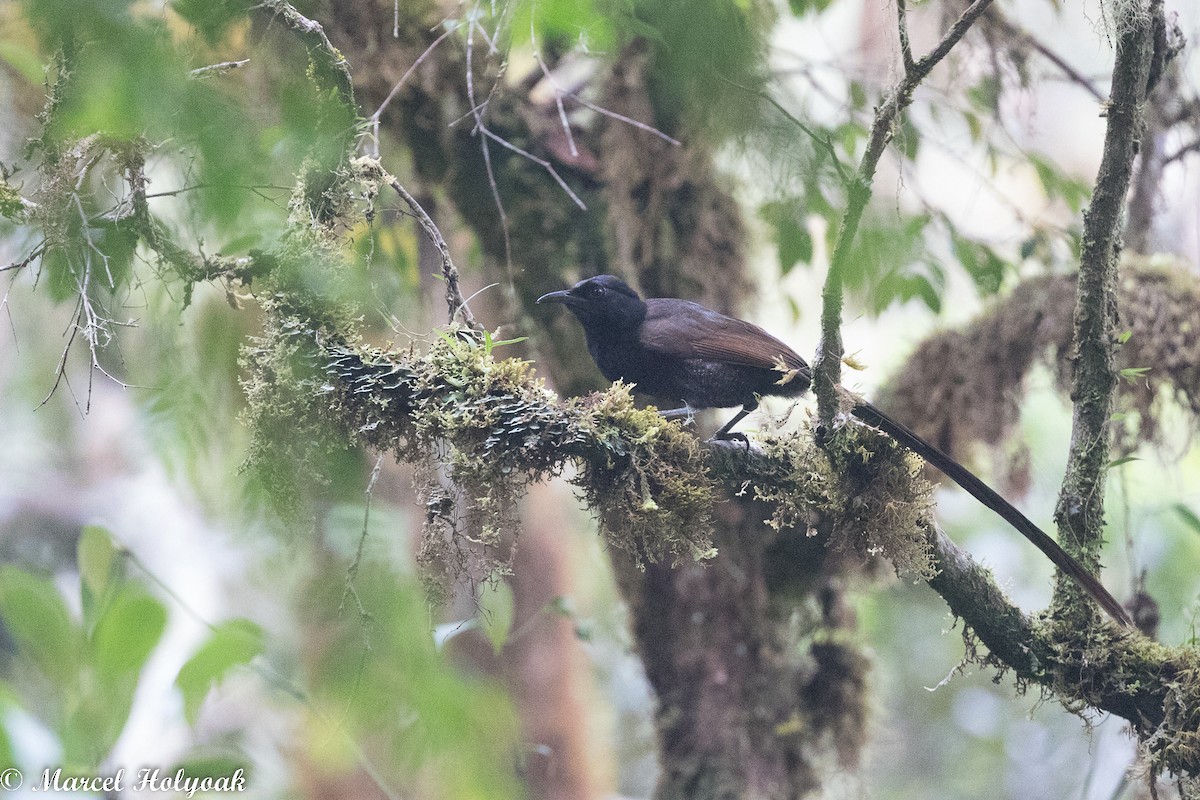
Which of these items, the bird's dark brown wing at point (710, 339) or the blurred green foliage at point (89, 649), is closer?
the blurred green foliage at point (89, 649)

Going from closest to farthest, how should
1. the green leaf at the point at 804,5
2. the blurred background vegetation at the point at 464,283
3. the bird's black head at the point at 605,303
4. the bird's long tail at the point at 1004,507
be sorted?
1. the blurred background vegetation at the point at 464,283
2. the bird's long tail at the point at 1004,507
3. the bird's black head at the point at 605,303
4. the green leaf at the point at 804,5

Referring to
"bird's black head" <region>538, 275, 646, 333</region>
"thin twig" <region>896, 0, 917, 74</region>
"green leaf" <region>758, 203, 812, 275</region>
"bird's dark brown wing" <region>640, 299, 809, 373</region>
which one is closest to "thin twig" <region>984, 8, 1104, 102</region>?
"green leaf" <region>758, 203, 812, 275</region>

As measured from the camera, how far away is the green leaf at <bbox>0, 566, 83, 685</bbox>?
2.17 metres

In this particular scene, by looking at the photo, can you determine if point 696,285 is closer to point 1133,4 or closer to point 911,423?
point 911,423

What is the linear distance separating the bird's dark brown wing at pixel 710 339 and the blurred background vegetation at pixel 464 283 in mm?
475

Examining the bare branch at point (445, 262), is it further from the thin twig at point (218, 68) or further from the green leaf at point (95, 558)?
the green leaf at point (95, 558)

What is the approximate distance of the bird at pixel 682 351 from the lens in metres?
3.08

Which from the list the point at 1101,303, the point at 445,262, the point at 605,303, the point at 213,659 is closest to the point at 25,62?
the point at 445,262

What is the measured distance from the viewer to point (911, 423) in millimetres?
4395

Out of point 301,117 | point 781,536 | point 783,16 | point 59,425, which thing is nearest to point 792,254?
point 783,16

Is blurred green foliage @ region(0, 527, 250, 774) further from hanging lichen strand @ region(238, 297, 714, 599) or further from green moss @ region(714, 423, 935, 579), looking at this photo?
green moss @ region(714, 423, 935, 579)

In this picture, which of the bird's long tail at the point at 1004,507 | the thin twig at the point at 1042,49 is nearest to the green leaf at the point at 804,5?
the thin twig at the point at 1042,49

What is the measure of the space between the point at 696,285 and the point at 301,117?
135 inches

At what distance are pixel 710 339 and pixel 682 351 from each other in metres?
0.11
